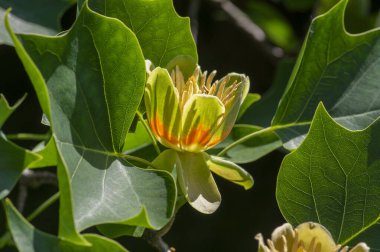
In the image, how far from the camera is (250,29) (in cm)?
281

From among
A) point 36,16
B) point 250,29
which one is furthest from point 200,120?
point 250,29

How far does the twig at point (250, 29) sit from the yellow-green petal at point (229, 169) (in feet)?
4.36

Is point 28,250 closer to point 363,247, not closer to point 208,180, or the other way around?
point 208,180

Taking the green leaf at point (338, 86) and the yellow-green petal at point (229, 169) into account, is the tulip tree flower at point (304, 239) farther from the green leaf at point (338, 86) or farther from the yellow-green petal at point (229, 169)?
the green leaf at point (338, 86)

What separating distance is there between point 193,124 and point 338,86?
429mm

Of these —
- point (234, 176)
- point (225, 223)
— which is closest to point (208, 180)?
point (234, 176)

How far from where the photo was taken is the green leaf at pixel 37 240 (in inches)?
44.1

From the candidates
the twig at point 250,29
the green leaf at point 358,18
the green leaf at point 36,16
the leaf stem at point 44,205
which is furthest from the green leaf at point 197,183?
the green leaf at point 358,18

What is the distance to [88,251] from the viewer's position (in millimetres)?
1188

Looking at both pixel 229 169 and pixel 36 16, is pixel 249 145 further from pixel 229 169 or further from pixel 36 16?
pixel 36 16

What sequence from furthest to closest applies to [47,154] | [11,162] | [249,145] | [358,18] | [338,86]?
[358,18] < [249,145] < [338,86] < [47,154] < [11,162]

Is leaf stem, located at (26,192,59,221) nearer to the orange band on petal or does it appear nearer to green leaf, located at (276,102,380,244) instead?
the orange band on petal

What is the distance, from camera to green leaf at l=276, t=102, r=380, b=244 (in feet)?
4.61

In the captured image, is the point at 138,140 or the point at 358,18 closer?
the point at 138,140
